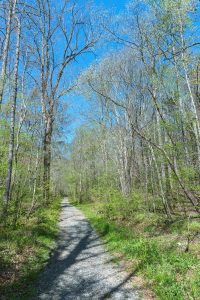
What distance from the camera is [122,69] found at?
17859 mm

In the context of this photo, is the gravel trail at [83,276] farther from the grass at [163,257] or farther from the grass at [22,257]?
the grass at [163,257]

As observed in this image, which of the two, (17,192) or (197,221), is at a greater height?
(17,192)

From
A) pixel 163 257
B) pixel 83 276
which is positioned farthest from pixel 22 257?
pixel 163 257

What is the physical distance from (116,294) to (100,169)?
3374cm

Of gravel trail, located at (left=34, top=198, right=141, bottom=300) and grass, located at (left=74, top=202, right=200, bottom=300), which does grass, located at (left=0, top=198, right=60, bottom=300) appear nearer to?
gravel trail, located at (left=34, top=198, right=141, bottom=300)

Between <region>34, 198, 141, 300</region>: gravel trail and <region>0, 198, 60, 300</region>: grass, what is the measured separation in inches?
11.2

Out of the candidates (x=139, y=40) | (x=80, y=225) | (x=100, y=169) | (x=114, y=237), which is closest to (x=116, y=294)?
(x=114, y=237)

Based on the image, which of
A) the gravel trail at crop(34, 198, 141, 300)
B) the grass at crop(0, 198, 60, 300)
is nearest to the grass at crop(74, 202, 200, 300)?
the gravel trail at crop(34, 198, 141, 300)

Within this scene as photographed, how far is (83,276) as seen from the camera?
23.5ft

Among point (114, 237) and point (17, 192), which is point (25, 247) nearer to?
point (114, 237)

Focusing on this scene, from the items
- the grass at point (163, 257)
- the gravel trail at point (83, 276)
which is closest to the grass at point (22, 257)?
the gravel trail at point (83, 276)

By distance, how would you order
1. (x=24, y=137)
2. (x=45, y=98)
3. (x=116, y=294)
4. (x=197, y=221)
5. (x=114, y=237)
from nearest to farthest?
(x=116, y=294)
(x=114, y=237)
(x=197, y=221)
(x=24, y=137)
(x=45, y=98)

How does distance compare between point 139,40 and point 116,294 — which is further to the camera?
point 139,40

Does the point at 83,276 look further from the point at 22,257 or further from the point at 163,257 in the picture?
the point at 163,257
